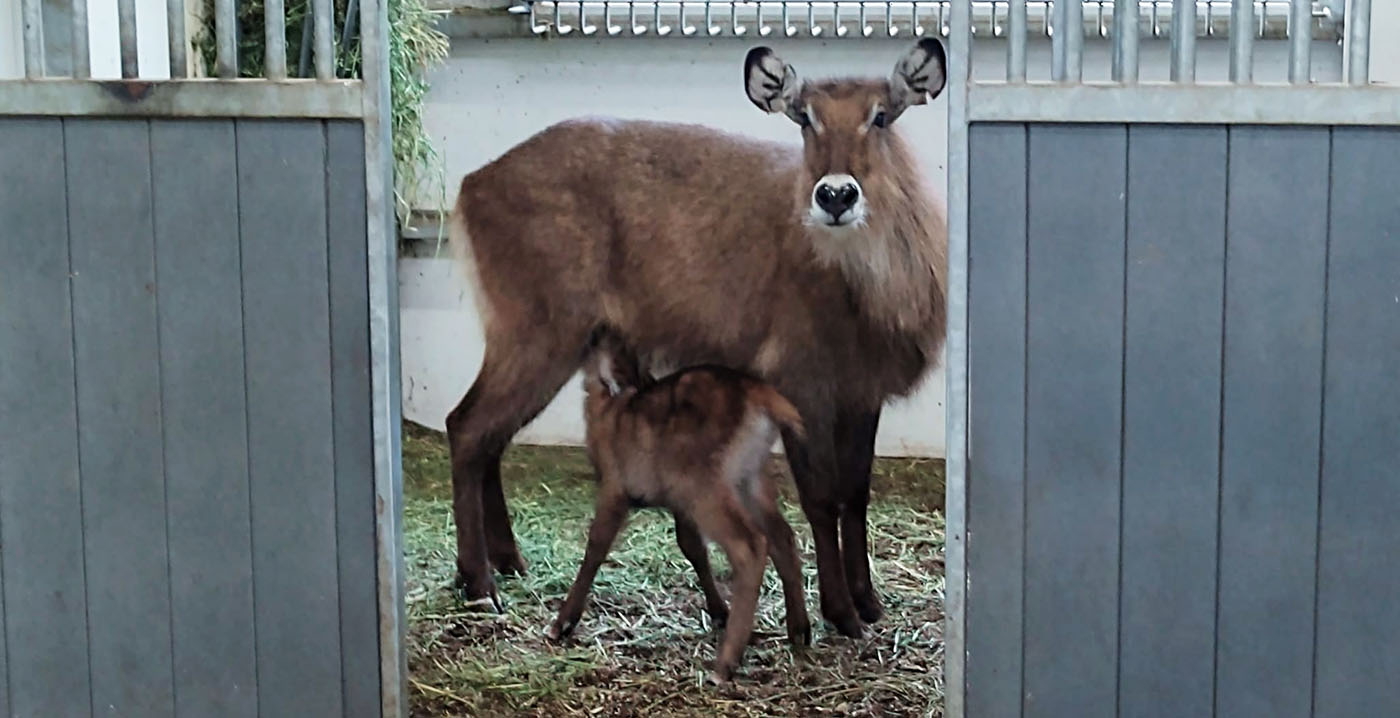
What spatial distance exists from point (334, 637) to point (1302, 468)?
1.85 metres

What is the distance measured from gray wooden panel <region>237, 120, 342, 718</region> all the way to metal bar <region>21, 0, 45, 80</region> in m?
0.41

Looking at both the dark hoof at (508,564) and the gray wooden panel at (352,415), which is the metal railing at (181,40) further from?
the dark hoof at (508,564)

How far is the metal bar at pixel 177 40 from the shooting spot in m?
2.80

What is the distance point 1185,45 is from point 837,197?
964mm

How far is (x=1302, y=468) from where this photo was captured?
273cm

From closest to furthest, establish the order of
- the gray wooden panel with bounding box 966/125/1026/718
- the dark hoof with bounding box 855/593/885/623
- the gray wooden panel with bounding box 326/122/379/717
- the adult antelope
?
the gray wooden panel with bounding box 966/125/1026/718, the gray wooden panel with bounding box 326/122/379/717, the adult antelope, the dark hoof with bounding box 855/593/885/623

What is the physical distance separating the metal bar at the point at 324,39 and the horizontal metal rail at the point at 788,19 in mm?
1322

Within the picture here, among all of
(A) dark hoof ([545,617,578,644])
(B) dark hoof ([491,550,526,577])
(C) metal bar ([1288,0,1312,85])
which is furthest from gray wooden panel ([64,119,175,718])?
(C) metal bar ([1288,0,1312,85])

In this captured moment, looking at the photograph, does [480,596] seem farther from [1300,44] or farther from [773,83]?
[1300,44]

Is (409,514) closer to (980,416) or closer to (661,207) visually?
(661,207)

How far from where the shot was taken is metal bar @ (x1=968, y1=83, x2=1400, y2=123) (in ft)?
8.56

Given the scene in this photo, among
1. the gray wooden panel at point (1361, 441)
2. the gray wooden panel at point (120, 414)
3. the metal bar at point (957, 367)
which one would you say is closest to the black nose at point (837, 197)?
the metal bar at point (957, 367)

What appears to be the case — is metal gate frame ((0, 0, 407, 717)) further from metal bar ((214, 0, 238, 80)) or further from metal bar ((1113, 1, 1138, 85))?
metal bar ((1113, 1, 1138, 85))

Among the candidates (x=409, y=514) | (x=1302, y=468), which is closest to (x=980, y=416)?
(x=1302, y=468)
